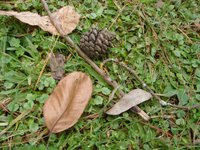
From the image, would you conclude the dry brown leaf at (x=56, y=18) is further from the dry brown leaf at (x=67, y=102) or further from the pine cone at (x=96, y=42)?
the dry brown leaf at (x=67, y=102)

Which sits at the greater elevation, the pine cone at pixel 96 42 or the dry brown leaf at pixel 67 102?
the pine cone at pixel 96 42

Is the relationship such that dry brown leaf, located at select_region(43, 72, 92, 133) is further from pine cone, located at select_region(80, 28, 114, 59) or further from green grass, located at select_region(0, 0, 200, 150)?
pine cone, located at select_region(80, 28, 114, 59)

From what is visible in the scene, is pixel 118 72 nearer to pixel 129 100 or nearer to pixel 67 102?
pixel 129 100

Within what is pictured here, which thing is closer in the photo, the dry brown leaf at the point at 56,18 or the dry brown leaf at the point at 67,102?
the dry brown leaf at the point at 67,102

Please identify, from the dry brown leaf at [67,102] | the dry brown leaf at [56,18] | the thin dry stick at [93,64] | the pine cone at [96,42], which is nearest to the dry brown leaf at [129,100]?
the thin dry stick at [93,64]

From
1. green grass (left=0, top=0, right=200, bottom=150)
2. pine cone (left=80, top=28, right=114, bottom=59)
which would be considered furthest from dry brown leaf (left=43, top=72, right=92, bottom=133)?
pine cone (left=80, top=28, right=114, bottom=59)

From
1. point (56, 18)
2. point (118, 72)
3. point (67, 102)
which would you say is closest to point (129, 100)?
point (118, 72)

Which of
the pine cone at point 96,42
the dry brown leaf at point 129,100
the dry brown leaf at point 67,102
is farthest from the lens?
the pine cone at point 96,42
